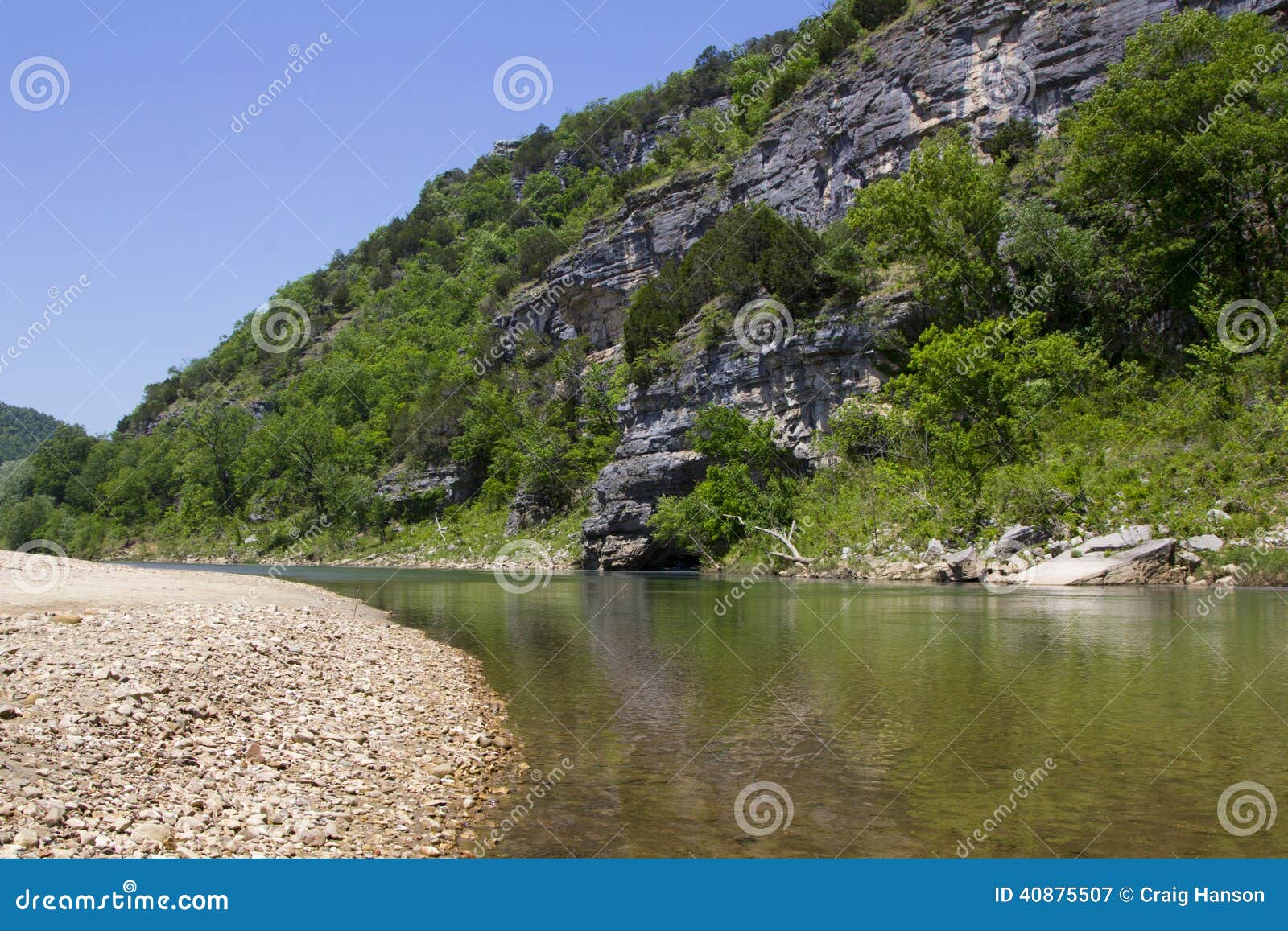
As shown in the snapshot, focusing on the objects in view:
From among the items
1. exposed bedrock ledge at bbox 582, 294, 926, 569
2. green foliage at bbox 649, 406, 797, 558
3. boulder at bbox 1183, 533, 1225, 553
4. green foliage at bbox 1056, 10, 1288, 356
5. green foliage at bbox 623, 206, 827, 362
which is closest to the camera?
boulder at bbox 1183, 533, 1225, 553

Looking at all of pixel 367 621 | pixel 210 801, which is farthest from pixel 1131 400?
pixel 210 801

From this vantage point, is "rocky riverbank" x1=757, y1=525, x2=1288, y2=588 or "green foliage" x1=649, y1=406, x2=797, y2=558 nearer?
"rocky riverbank" x1=757, y1=525, x2=1288, y2=588

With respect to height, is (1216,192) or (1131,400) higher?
(1216,192)

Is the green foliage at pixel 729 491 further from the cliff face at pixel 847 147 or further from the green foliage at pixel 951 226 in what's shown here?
the green foliage at pixel 951 226

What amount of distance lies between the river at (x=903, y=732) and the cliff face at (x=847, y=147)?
1155 inches

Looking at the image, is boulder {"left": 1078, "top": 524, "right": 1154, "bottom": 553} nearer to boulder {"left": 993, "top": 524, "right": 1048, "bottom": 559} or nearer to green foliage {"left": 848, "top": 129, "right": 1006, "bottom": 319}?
boulder {"left": 993, "top": 524, "right": 1048, "bottom": 559}

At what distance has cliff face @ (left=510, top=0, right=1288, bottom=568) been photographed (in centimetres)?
4984

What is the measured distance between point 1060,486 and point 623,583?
62.3 feet

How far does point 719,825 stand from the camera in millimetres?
7852

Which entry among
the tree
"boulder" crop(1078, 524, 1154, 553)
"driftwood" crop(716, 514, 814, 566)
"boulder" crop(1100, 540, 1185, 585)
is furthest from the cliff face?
the tree

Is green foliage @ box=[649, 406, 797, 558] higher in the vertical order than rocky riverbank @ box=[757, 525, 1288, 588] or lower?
higher

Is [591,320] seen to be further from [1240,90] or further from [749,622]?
[749,622]

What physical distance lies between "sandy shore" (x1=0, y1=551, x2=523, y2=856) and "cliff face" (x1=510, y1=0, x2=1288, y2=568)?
3721 cm

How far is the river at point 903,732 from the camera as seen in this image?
766 cm
